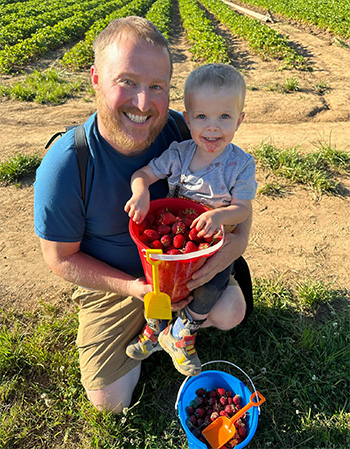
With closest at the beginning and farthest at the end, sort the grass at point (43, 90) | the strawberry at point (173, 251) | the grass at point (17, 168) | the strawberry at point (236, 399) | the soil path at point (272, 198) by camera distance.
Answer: the strawberry at point (173, 251), the strawberry at point (236, 399), the soil path at point (272, 198), the grass at point (17, 168), the grass at point (43, 90)

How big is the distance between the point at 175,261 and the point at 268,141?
180 inches

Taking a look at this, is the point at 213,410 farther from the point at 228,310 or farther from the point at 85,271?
the point at 85,271

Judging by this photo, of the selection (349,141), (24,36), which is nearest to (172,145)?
(349,141)

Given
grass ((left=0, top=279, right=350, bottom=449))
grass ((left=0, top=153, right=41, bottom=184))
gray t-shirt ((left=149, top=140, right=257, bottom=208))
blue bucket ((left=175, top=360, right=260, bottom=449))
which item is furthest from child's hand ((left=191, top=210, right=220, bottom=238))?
grass ((left=0, top=153, right=41, bottom=184))

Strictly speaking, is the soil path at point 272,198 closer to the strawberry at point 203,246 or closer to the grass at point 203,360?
the grass at point 203,360

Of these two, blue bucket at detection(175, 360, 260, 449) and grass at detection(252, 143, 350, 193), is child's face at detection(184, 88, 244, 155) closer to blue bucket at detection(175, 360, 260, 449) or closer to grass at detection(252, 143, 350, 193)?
blue bucket at detection(175, 360, 260, 449)

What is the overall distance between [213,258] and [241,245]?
1.10 ft

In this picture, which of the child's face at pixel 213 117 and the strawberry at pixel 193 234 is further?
the child's face at pixel 213 117

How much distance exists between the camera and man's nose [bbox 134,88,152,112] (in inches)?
81.6

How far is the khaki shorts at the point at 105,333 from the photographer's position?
8.40 ft

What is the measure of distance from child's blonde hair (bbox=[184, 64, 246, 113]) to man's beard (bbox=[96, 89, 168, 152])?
0.30 m

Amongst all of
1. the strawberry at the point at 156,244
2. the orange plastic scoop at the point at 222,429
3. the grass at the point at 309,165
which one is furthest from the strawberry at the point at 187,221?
the grass at the point at 309,165

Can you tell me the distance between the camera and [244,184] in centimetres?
226

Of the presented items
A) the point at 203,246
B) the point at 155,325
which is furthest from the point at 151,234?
the point at 155,325
